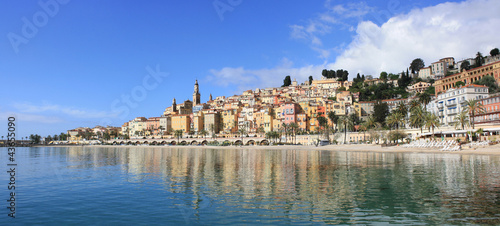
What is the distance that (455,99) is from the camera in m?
88.8

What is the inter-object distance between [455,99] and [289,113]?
6066cm

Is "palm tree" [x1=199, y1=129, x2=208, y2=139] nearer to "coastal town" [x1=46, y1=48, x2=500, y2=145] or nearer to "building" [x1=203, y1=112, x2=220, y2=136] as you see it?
"coastal town" [x1=46, y1=48, x2=500, y2=145]

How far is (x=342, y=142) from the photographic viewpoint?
10838 centimetres

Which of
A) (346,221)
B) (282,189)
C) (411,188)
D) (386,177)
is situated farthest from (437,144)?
(346,221)

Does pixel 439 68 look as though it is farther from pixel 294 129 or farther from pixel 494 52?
pixel 294 129

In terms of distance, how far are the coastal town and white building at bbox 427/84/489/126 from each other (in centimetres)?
26

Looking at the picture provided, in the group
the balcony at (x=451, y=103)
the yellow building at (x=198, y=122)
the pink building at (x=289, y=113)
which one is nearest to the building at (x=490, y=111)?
the balcony at (x=451, y=103)

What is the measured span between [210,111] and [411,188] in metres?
150

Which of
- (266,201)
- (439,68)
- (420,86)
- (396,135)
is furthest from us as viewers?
(439,68)

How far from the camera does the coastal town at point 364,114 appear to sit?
78938 mm

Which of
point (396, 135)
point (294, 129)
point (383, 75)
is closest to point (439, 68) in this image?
point (383, 75)

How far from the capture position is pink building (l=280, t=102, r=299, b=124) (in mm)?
134250

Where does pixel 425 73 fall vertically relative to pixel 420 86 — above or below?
above

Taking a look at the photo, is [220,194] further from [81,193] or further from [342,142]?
[342,142]
